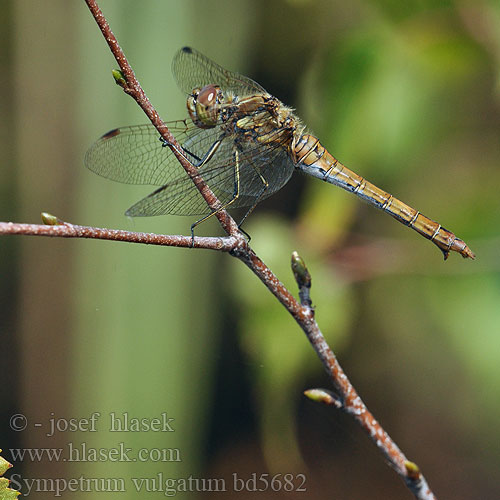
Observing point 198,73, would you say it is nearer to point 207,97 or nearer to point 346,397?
point 207,97

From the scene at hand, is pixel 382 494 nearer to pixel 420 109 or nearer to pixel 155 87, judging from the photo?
pixel 420 109

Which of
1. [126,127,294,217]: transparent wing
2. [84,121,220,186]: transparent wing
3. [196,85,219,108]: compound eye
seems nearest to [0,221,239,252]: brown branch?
[126,127,294,217]: transparent wing

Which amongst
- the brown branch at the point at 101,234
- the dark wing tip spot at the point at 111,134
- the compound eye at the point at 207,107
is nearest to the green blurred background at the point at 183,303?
the compound eye at the point at 207,107

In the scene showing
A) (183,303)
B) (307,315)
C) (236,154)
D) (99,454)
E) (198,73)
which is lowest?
(99,454)

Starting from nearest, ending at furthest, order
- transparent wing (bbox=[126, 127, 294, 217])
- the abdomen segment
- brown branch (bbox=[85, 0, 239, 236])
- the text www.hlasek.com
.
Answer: brown branch (bbox=[85, 0, 239, 236]), transparent wing (bbox=[126, 127, 294, 217]), the abdomen segment, the text www.hlasek.com

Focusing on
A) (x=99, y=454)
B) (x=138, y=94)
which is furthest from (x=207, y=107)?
(x=99, y=454)

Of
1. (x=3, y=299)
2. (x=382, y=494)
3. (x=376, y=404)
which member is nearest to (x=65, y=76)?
(x=3, y=299)

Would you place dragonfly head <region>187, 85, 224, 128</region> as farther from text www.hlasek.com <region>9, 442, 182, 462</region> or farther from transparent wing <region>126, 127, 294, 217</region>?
text www.hlasek.com <region>9, 442, 182, 462</region>
